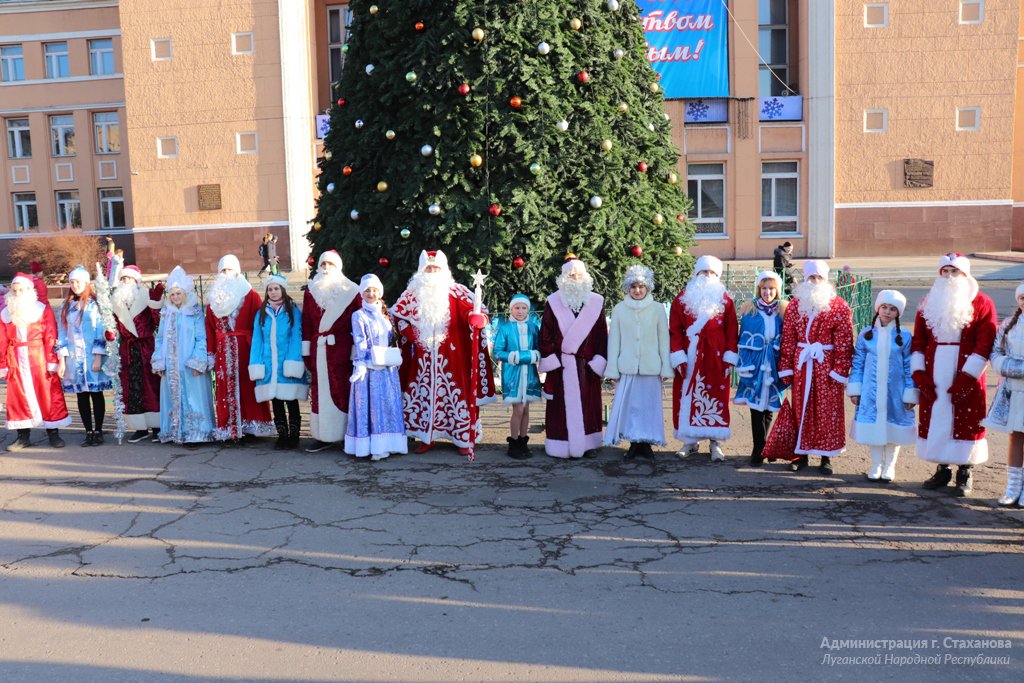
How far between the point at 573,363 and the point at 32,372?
198 inches

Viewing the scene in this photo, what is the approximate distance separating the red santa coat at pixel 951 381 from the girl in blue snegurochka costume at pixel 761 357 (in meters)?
1.05

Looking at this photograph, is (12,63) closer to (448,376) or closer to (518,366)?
(448,376)

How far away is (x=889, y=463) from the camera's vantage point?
684 cm

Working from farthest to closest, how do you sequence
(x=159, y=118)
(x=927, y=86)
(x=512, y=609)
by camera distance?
(x=159, y=118) < (x=927, y=86) < (x=512, y=609)

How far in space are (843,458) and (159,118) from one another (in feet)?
82.6

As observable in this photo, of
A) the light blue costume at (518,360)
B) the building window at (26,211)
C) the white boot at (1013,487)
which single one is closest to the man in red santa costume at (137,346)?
the light blue costume at (518,360)

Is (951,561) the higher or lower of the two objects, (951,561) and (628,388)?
the lower

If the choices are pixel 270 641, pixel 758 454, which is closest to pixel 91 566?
pixel 270 641

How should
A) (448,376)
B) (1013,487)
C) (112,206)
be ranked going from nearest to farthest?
(1013,487), (448,376), (112,206)

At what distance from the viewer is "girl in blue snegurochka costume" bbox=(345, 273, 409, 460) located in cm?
762

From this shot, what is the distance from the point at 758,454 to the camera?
7316 millimetres

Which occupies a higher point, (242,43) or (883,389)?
(242,43)

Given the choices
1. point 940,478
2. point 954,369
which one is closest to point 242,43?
point 954,369

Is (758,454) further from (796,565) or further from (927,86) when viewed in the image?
(927,86)
